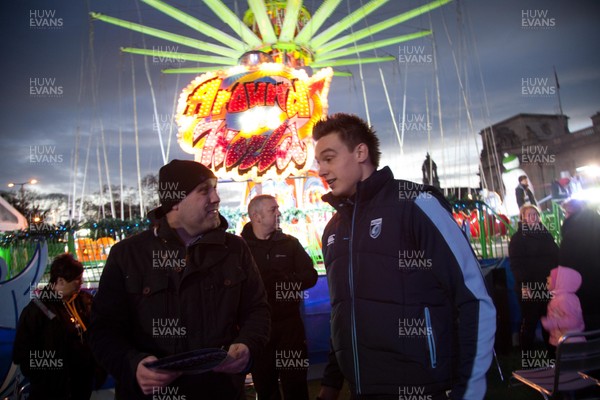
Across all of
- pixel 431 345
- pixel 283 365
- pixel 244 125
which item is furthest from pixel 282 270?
pixel 244 125

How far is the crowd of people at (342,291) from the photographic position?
1848 millimetres

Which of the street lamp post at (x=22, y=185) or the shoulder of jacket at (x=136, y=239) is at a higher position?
the street lamp post at (x=22, y=185)

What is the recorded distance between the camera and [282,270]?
161 inches

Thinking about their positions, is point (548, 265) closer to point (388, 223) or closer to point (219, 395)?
point (388, 223)

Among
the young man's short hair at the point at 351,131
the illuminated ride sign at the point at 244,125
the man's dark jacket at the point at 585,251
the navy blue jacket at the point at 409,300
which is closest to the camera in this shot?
the navy blue jacket at the point at 409,300

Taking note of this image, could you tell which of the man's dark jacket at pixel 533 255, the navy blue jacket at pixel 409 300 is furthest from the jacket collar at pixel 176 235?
the man's dark jacket at pixel 533 255

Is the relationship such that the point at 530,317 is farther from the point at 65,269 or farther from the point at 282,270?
the point at 65,269

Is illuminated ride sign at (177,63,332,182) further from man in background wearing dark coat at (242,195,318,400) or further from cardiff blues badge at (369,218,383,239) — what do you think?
cardiff blues badge at (369,218,383,239)

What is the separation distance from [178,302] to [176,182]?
0.70 m

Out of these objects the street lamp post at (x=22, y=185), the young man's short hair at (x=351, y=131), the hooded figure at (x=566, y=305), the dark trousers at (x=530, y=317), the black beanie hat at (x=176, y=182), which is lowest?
the dark trousers at (x=530, y=317)

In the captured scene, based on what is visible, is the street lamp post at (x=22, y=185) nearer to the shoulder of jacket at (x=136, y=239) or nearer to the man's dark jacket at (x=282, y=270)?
the man's dark jacket at (x=282, y=270)

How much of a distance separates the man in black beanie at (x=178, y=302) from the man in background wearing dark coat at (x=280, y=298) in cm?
157

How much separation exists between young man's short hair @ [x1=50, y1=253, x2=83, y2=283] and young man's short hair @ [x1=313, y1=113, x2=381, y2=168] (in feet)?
9.53

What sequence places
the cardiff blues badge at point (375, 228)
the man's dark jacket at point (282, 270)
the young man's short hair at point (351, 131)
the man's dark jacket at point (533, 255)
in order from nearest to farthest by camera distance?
the cardiff blues badge at point (375, 228) → the young man's short hair at point (351, 131) → the man's dark jacket at point (282, 270) → the man's dark jacket at point (533, 255)
